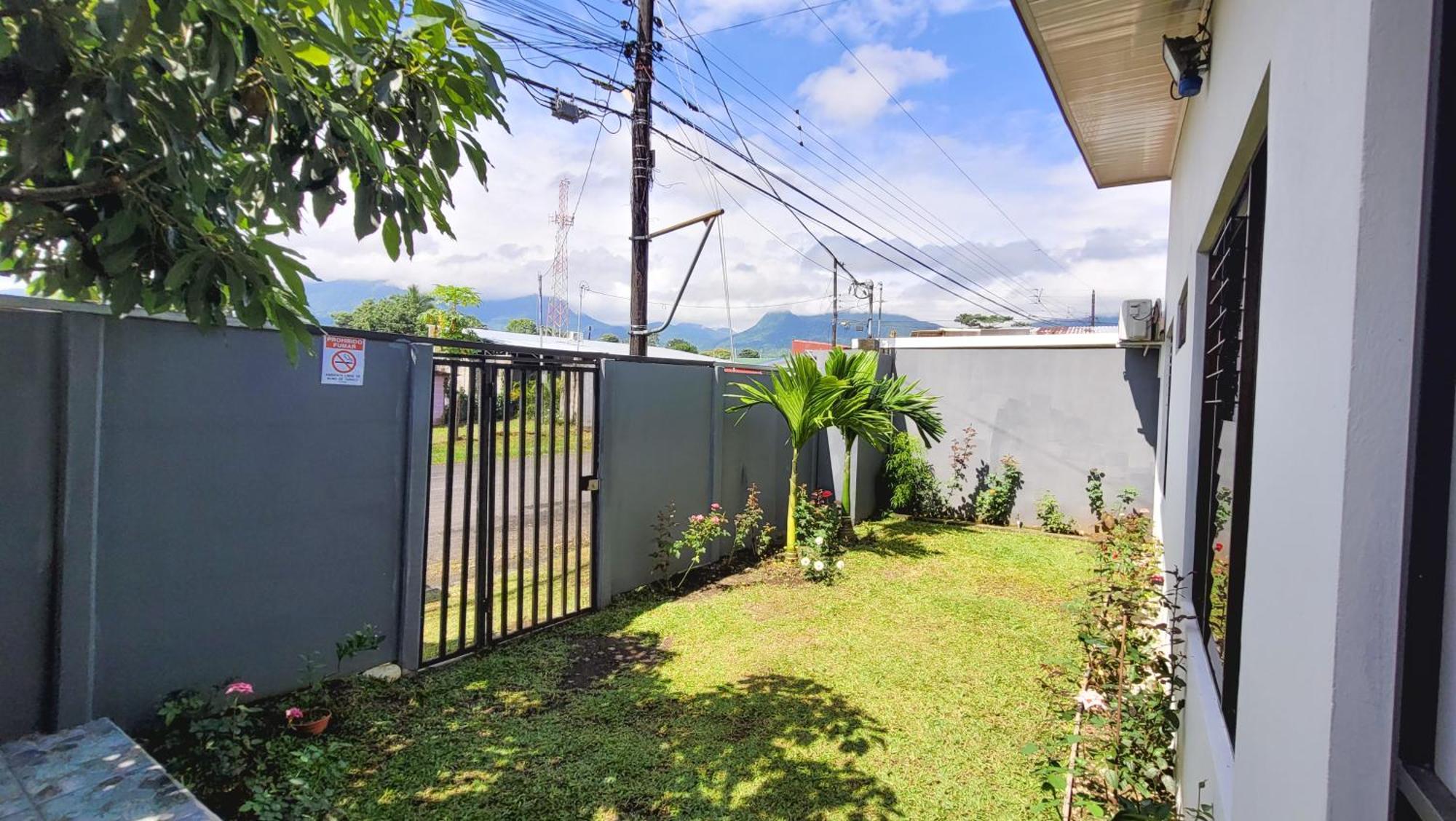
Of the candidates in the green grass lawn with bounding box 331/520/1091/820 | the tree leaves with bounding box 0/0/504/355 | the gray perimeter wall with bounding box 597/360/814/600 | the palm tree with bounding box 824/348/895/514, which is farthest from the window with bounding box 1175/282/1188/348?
the gray perimeter wall with bounding box 597/360/814/600

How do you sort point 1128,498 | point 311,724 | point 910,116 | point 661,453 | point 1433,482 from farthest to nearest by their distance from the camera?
point 910,116 → point 1128,498 → point 661,453 → point 311,724 → point 1433,482

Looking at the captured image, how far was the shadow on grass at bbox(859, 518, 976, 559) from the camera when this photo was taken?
660 cm

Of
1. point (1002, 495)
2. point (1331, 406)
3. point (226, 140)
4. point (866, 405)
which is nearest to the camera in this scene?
point (1331, 406)

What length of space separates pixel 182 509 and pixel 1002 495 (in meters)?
7.86

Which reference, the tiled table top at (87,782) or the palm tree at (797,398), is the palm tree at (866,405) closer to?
the palm tree at (797,398)

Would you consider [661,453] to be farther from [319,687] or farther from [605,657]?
[319,687]

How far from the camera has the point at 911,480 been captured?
326 inches

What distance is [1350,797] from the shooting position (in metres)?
0.67

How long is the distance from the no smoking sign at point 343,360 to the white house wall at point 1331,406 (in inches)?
141

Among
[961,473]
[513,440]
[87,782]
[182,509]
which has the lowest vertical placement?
[87,782]

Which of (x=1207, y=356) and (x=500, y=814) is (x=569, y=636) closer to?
(x=500, y=814)

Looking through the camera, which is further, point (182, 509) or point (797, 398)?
point (797, 398)

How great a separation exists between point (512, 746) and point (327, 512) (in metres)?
1.48

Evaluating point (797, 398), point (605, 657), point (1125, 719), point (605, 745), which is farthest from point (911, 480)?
point (605, 745)
